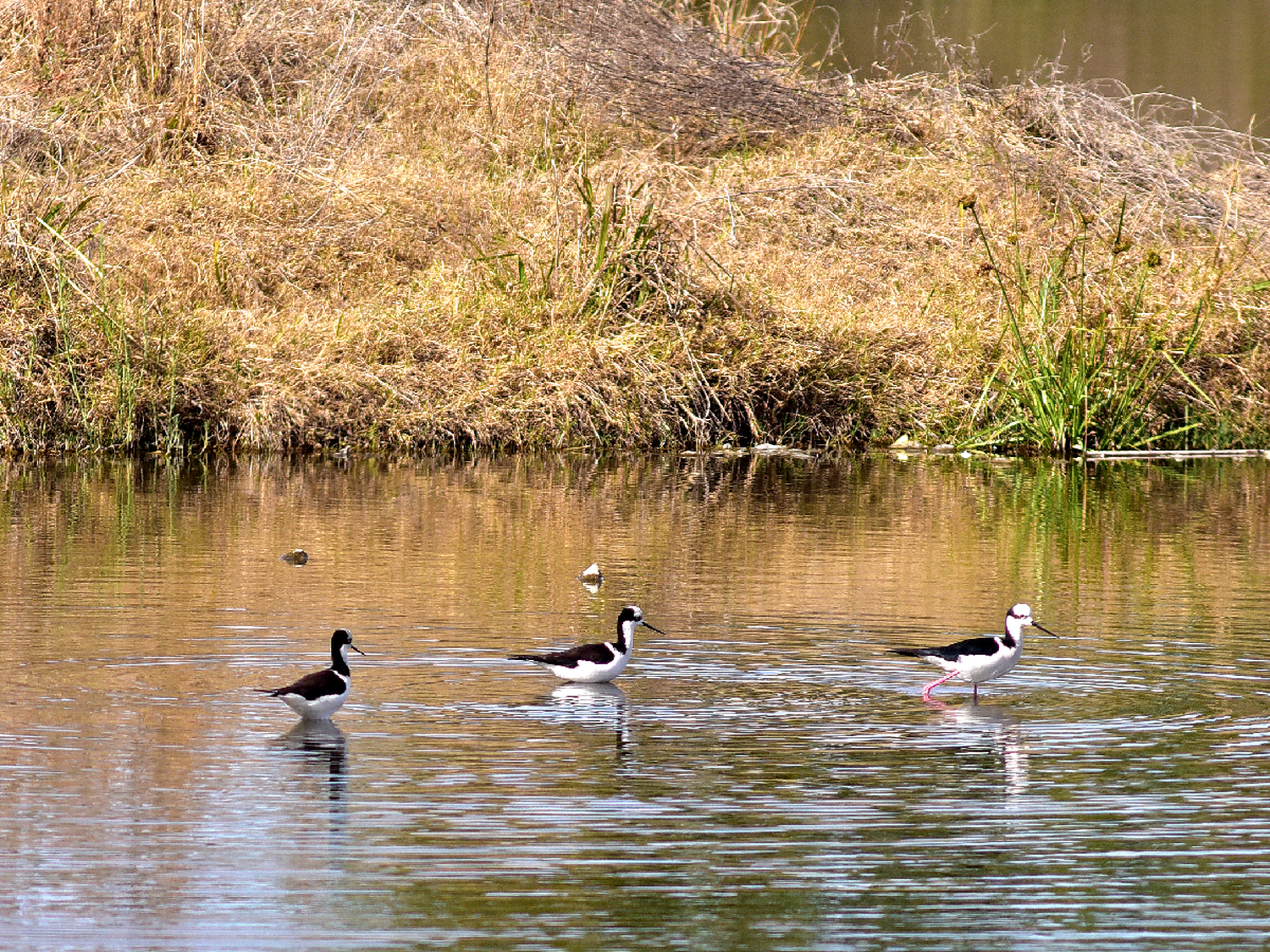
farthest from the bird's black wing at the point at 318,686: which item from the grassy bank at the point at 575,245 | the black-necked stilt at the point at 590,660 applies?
the grassy bank at the point at 575,245

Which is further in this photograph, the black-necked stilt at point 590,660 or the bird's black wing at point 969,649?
the black-necked stilt at point 590,660

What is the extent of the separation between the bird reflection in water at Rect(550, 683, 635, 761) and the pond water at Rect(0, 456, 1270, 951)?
35 mm

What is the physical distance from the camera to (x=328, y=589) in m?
12.6

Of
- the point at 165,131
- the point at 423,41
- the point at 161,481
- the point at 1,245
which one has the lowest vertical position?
the point at 161,481

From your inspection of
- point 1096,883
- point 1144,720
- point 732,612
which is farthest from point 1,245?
point 1096,883

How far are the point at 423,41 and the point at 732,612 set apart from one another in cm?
1989

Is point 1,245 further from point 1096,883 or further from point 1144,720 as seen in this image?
point 1096,883

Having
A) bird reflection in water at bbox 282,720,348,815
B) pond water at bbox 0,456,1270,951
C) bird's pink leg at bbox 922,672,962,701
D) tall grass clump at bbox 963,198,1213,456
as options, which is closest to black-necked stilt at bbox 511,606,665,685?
pond water at bbox 0,456,1270,951

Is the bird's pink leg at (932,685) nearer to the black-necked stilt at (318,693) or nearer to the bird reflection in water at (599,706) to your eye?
the bird reflection in water at (599,706)

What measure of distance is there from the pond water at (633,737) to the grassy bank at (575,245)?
14.9 ft

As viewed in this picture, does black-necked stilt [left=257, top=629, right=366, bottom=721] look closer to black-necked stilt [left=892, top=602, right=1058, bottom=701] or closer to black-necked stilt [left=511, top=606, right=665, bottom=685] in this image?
black-necked stilt [left=511, top=606, right=665, bottom=685]

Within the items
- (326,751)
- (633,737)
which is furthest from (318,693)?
(633,737)

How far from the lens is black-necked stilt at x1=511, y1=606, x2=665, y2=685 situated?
32.5 ft

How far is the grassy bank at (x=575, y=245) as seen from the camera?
827 inches
